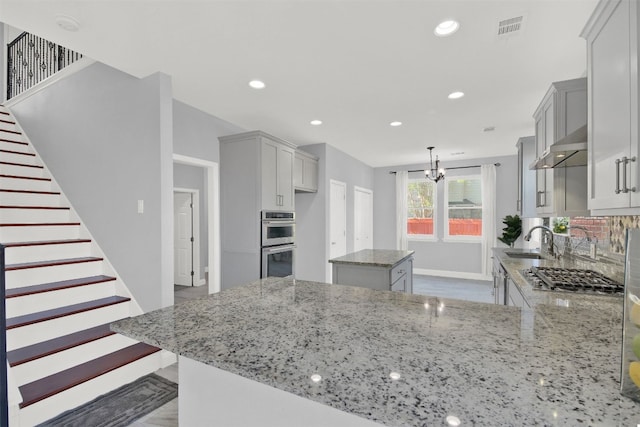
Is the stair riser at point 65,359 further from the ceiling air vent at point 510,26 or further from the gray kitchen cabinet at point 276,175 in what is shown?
the ceiling air vent at point 510,26

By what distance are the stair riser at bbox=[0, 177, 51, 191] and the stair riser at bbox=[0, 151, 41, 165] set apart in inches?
16.2

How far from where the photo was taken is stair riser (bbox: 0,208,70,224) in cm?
315

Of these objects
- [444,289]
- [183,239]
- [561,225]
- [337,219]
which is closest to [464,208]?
[444,289]

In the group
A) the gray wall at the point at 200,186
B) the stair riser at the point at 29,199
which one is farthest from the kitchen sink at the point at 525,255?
the stair riser at the point at 29,199

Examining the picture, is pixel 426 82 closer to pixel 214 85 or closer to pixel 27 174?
pixel 214 85

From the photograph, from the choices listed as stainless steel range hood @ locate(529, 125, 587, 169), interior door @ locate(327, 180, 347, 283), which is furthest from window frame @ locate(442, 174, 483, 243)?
stainless steel range hood @ locate(529, 125, 587, 169)

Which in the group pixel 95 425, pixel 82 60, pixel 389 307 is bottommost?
pixel 95 425

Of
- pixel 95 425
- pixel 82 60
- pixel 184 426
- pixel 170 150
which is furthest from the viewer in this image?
pixel 82 60

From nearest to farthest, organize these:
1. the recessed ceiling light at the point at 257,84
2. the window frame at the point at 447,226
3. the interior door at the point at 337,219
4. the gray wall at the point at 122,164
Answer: the gray wall at the point at 122,164 < the recessed ceiling light at the point at 257,84 < the interior door at the point at 337,219 < the window frame at the point at 447,226

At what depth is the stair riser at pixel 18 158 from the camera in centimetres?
367

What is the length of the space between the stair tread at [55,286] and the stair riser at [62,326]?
31cm

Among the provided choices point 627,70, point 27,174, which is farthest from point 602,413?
point 27,174

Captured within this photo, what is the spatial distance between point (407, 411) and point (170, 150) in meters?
2.87

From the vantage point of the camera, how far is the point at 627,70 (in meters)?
1.31
